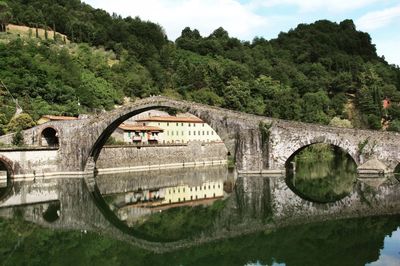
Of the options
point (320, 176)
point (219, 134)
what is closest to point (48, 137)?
point (219, 134)

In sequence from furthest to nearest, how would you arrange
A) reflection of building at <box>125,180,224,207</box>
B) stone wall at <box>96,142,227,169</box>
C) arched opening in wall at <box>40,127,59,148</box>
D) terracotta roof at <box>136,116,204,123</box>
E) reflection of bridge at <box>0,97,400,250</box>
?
terracotta roof at <box>136,116,204,123</box> → stone wall at <box>96,142,227,169</box> → arched opening in wall at <box>40,127,59,148</box> → reflection of bridge at <box>0,97,400,250</box> → reflection of building at <box>125,180,224,207</box>

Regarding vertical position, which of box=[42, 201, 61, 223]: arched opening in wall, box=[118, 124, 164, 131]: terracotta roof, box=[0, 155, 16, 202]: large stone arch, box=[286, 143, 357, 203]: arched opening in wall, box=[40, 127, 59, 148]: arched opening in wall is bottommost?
box=[42, 201, 61, 223]: arched opening in wall

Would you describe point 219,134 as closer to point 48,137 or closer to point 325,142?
point 325,142

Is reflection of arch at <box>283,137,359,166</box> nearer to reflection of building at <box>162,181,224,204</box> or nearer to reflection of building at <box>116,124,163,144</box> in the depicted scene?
reflection of building at <box>162,181,224,204</box>

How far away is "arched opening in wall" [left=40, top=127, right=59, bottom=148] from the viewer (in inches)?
1694

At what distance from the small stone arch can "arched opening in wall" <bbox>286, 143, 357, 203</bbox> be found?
20.9 metres

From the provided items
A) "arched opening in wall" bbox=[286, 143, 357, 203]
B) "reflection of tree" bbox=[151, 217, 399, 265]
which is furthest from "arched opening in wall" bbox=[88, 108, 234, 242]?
"arched opening in wall" bbox=[286, 143, 357, 203]

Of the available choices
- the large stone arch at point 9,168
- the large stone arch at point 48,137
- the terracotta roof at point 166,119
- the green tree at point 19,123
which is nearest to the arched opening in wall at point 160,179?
the terracotta roof at point 166,119

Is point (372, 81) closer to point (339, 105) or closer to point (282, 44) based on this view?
point (339, 105)

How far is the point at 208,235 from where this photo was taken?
62.3 ft

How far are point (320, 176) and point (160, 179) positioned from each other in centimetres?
1270

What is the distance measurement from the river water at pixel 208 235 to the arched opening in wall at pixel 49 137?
48.8ft

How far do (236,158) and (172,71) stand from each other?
62.4 metres

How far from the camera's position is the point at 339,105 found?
89.3 meters
